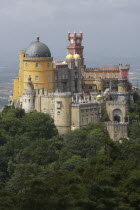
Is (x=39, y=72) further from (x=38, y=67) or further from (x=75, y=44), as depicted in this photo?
(x=75, y=44)

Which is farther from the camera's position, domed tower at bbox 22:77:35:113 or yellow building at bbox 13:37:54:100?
yellow building at bbox 13:37:54:100

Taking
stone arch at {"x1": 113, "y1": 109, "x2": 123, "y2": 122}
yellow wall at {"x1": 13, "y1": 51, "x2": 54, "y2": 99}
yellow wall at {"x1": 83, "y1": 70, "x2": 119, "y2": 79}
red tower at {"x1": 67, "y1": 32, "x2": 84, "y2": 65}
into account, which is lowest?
stone arch at {"x1": 113, "y1": 109, "x2": 123, "y2": 122}

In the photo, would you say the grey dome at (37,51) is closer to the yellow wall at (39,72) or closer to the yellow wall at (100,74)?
the yellow wall at (39,72)

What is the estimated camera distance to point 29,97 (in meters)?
97.1

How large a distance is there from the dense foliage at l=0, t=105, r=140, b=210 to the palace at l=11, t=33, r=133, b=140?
1.78m

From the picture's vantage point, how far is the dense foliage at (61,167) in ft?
182

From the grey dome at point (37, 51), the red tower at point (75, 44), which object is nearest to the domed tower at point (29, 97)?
the grey dome at point (37, 51)

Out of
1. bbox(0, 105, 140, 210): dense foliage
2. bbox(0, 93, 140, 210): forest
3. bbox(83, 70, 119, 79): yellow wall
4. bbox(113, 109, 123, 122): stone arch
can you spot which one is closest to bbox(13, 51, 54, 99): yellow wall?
bbox(0, 93, 140, 210): forest

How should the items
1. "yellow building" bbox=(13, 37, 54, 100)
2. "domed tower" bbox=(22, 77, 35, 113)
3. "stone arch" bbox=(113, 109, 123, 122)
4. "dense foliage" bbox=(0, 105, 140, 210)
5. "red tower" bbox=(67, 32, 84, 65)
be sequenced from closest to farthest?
"dense foliage" bbox=(0, 105, 140, 210)
"domed tower" bbox=(22, 77, 35, 113)
"stone arch" bbox=(113, 109, 123, 122)
"yellow building" bbox=(13, 37, 54, 100)
"red tower" bbox=(67, 32, 84, 65)

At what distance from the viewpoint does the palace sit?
96188 millimetres

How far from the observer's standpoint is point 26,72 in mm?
101375

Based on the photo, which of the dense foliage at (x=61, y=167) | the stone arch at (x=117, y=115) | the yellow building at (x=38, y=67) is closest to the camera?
the dense foliage at (x=61, y=167)

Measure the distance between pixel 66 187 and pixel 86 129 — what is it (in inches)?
1537

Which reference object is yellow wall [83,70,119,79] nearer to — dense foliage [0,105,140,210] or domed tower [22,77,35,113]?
dense foliage [0,105,140,210]
